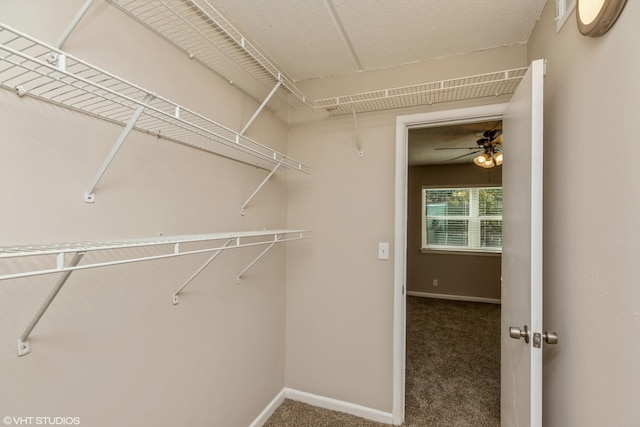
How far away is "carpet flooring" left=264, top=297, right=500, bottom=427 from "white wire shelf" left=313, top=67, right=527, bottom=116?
80.3 inches

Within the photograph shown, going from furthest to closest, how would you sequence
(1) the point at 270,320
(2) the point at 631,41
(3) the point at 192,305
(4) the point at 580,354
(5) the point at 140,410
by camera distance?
(1) the point at 270,320
(3) the point at 192,305
(5) the point at 140,410
(4) the point at 580,354
(2) the point at 631,41

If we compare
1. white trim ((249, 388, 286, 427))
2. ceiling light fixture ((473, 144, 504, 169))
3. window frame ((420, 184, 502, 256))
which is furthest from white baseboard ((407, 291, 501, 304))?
white trim ((249, 388, 286, 427))

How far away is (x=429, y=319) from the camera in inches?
158

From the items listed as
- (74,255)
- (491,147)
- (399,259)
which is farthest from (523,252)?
(491,147)

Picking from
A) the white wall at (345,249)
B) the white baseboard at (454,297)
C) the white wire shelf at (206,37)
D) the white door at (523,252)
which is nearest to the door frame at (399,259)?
the white wall at (345,249)

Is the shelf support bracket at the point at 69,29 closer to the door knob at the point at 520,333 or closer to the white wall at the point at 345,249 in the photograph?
the white wall at the point at 345,249

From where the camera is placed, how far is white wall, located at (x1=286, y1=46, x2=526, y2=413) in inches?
75.5

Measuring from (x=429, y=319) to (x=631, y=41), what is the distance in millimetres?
3871

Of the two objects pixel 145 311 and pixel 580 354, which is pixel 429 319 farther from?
pixel 145 311

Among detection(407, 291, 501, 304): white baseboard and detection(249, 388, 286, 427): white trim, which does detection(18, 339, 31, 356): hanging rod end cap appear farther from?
detection(407, 291, 501, 304): white baseboard

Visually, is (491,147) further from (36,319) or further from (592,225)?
(36,319)

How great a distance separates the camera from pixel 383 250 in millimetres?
1922

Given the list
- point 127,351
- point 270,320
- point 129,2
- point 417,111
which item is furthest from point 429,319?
point 129,2

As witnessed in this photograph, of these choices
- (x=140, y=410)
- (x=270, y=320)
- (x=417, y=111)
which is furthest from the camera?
(x=270, y=320)
